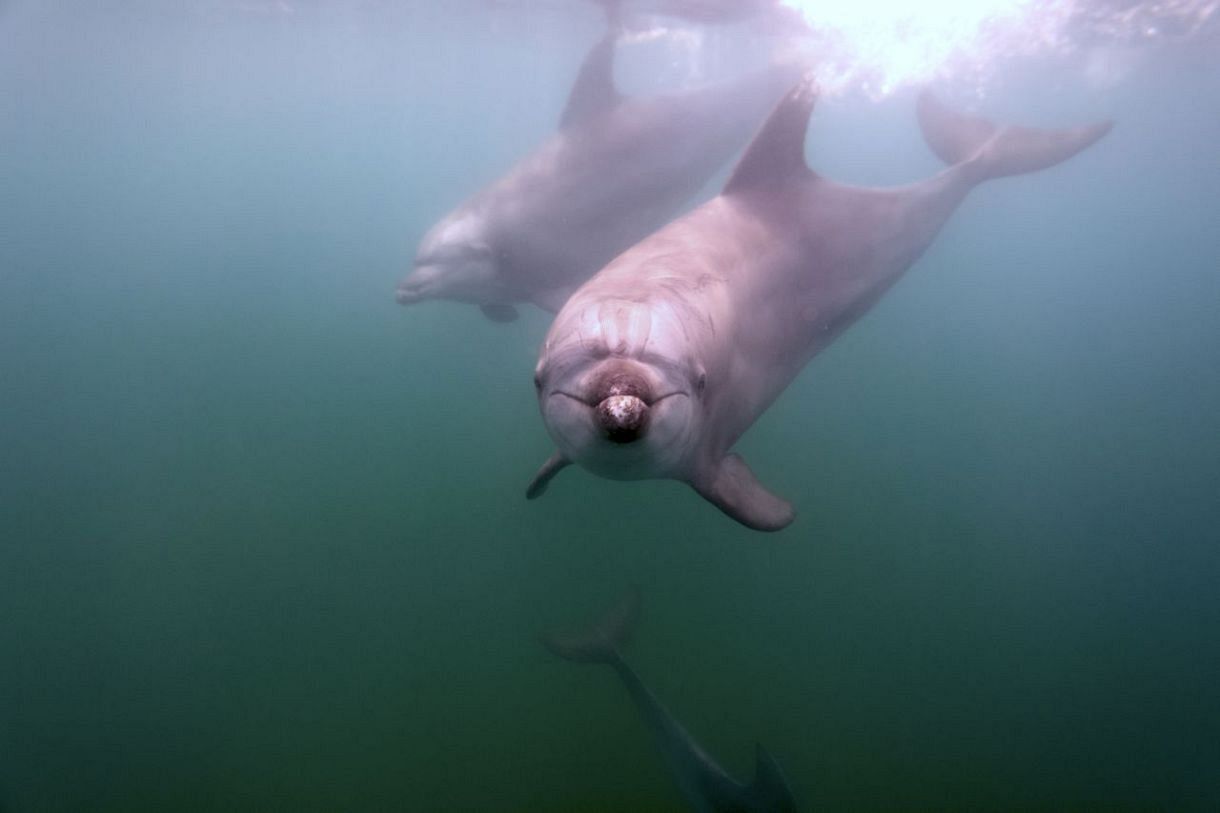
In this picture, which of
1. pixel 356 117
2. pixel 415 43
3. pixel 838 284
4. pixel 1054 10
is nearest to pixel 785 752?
pixel 838 284

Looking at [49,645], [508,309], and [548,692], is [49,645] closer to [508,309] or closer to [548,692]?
[548,692]

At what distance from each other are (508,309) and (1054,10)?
20.6 meters

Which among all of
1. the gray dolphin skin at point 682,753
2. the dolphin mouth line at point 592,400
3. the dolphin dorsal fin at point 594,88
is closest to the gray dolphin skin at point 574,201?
the dolphin dorsal fin at point 594,88

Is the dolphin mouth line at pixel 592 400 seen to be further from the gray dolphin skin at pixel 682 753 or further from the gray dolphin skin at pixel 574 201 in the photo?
the gray dolphin skin at pixel 574 201

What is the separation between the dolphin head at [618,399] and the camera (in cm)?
304

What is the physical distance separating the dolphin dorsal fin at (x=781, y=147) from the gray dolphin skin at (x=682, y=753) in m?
4.53

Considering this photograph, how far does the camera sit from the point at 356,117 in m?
78.2

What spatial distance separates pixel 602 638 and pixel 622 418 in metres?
5.36

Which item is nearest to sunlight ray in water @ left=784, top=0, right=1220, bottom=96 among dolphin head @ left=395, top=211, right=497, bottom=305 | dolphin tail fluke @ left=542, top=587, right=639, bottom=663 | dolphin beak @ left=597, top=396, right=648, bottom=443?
dolphin head @ left=395, top=211, right=497, bottom=305

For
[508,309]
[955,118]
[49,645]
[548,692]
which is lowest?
[49,645]

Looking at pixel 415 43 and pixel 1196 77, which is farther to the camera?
pixel 415 43

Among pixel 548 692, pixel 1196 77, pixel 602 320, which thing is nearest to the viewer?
pixel 602 320

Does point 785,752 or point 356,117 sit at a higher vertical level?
point 356,117

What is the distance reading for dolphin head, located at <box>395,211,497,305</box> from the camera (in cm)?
884
